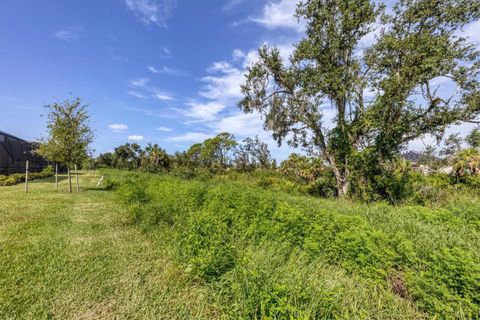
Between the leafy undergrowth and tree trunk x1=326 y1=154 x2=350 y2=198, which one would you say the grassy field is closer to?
the leafy undergrowth

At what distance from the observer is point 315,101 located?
13.8 m

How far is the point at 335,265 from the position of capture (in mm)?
3725

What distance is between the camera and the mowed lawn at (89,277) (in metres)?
2.72

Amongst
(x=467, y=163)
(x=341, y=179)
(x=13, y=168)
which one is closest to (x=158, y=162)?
(x=13, y=168)

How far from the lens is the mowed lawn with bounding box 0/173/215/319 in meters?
2.72

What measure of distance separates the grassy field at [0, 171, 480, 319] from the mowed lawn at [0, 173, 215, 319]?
15mm

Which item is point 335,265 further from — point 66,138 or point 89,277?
point 66,138

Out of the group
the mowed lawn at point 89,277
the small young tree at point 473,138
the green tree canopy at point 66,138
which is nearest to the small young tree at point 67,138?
the green tree canopy at point 66,138

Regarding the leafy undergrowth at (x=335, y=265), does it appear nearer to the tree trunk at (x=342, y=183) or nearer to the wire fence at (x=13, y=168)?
the tree trunk at (x=342, y=183)

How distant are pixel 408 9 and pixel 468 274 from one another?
13853 millimetres

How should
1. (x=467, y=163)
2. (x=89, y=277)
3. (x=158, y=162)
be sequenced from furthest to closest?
(x=158, y=162), (x=467, y=163), (x=89, y=277)

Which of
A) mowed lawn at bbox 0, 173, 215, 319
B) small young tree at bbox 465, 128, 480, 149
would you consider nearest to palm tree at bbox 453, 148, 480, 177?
small young tree at bbox 465, 128, 480, 149

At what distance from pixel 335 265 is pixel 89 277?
3.74 meters

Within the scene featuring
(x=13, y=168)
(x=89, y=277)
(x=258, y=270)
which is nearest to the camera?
(x=258, y=270)
